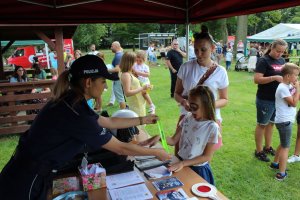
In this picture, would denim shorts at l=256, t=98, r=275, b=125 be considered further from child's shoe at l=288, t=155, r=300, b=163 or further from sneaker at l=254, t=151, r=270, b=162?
child's shoe at l=288, t=155, r=300, b=163

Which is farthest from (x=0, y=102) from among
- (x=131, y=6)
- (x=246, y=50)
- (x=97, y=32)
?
(x=97, y=32)

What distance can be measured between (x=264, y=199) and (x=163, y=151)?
6.32 ft

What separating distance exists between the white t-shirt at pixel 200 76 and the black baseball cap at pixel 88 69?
1.16m

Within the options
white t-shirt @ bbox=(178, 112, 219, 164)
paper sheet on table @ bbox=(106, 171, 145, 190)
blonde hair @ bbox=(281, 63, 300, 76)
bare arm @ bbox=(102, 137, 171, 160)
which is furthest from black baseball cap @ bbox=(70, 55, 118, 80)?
blonde hair @ bbox=(281, 63, 300, 76)

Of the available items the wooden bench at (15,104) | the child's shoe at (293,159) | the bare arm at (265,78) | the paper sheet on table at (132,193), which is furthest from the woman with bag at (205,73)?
the wooden bench at (15,104)

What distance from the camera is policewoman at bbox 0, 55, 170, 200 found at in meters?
1.44

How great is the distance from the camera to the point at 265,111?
12.5ft

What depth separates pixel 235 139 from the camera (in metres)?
4.98

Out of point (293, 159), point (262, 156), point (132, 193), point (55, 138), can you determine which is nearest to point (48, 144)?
point (55, 138)

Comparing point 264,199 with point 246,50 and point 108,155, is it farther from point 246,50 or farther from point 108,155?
point 246,50

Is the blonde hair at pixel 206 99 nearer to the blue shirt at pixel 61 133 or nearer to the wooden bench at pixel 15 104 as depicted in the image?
the blue shirt at pixel 61 133

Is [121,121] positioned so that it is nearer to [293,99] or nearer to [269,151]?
[293,99]

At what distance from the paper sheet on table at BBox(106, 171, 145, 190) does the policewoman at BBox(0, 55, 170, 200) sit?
0.36 m

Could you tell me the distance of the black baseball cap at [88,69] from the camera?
154 cm
